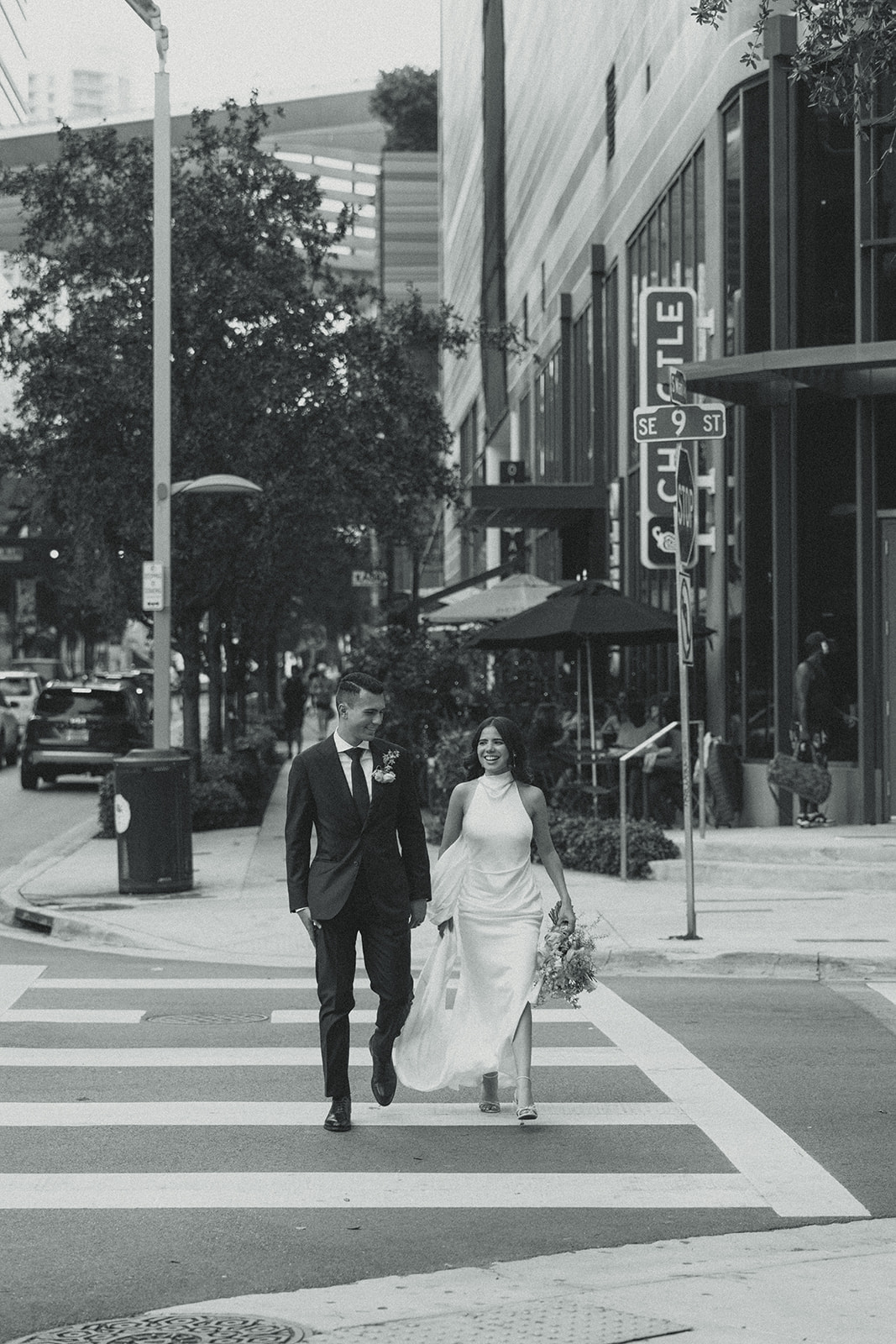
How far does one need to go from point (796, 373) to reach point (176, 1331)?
14288 millimetres

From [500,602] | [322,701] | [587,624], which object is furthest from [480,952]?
[322,701]

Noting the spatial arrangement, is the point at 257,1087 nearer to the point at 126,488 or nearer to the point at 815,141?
the point at 815,141

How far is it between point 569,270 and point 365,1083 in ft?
86.8

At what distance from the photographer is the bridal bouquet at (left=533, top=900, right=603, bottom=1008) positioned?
26.2 feet

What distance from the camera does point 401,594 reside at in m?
36.5

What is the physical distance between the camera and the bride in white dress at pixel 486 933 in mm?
7758

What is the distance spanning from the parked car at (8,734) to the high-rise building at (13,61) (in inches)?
1814

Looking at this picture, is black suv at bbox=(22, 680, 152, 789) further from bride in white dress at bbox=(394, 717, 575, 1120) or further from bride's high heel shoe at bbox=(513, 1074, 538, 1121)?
bride's high heel shoe at bbox=(513, 1074, 538, 1121)

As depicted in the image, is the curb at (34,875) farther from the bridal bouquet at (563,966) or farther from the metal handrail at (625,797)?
the bridal bouquet at (563,966)

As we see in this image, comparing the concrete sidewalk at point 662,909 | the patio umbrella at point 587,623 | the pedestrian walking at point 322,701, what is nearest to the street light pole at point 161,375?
the concrete sidewalk at point 662,909

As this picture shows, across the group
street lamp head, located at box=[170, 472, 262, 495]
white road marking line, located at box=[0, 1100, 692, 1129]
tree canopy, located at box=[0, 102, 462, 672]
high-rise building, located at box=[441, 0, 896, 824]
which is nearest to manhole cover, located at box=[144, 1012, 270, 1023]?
white road marking line, located at box=[0, 1100, 692, 1129]

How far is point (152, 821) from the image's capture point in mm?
16000

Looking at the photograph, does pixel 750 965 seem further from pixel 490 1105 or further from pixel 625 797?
pixel 625 797

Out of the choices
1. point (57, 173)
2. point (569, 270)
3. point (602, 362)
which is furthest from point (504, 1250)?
point (569, 270)
